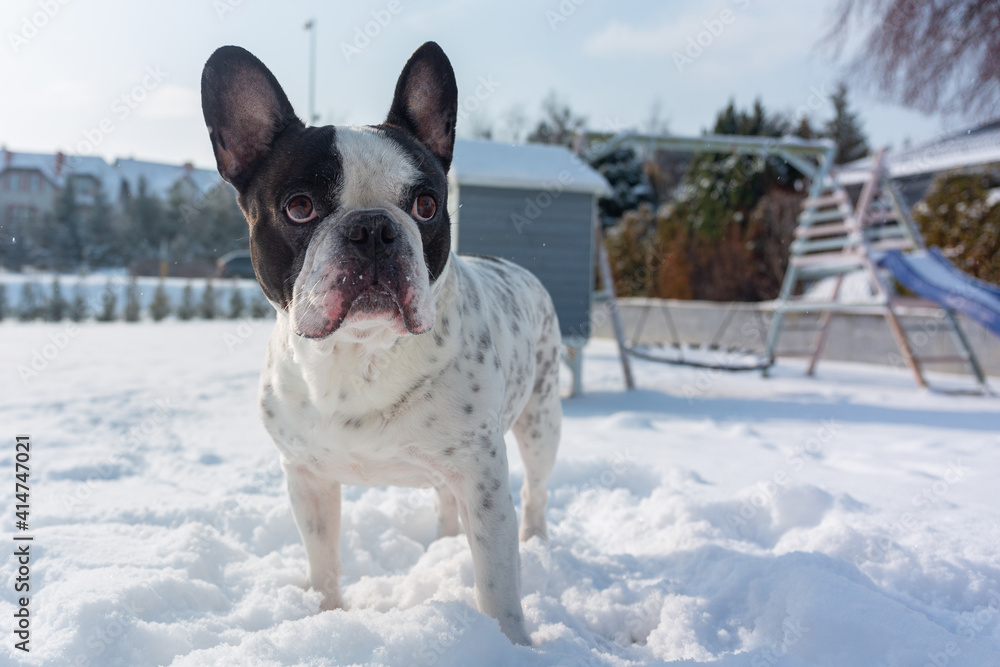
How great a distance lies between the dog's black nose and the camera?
1687 millimetres

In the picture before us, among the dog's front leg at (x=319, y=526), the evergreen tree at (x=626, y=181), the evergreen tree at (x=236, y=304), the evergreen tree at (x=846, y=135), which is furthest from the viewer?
the evergreen tree at (x=846, y=135)

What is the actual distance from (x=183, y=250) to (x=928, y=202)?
18.9 metres

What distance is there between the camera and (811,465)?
4.52 metres

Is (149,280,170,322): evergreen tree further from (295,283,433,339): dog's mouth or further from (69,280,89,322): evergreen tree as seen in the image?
(295,283,433,339): dog's mouth

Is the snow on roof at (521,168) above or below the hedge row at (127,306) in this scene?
above

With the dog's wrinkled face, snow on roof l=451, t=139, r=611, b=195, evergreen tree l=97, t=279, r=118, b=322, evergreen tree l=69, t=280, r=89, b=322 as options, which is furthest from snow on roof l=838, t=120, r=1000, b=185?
evergreen tree l=69, t=280, r=89, b=322

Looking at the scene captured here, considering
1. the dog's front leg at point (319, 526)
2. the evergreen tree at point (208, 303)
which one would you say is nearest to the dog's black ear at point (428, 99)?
the dog's front leg at point (319, 526)

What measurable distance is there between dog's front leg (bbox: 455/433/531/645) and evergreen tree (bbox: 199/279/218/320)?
16.2m

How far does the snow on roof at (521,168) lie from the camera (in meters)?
7.05

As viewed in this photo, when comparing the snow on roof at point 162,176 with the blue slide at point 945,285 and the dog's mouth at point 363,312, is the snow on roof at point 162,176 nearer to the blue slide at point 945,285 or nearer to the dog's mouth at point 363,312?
the blue slide at point 945,285

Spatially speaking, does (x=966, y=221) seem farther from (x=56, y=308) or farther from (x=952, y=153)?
(x=56, y=308)

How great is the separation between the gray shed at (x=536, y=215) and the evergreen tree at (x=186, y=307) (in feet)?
37.4

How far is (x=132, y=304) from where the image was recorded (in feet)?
50.7

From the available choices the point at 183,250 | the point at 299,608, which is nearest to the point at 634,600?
the point at 299,608
